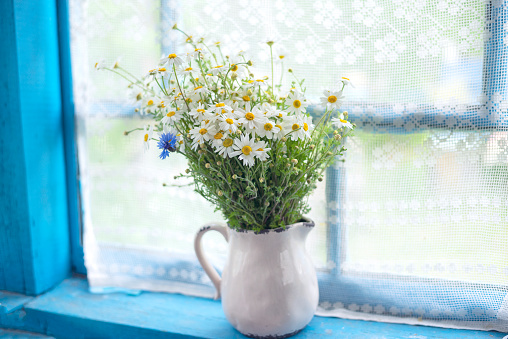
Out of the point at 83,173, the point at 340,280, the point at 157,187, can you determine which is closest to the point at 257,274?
the point at 340,280

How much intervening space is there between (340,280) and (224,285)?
321 millimetres

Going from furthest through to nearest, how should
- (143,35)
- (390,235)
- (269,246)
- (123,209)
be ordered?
(123,209) < (143,35) < (390,235) < (269,246)

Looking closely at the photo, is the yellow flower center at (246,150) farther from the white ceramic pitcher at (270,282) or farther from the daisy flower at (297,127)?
the white ceramic pitcher at (270,282)

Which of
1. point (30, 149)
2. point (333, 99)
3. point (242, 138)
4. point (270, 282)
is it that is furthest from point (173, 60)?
point (30, 149)

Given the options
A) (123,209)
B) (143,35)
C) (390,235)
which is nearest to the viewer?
(390,235)

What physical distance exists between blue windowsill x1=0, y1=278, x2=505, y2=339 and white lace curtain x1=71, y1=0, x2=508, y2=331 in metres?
0.04

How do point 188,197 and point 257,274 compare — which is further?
point 188,197

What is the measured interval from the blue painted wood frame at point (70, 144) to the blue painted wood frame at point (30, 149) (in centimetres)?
2

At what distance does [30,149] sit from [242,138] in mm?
725

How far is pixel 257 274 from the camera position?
0.92m

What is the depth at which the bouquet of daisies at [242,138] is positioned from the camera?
77 centimetres

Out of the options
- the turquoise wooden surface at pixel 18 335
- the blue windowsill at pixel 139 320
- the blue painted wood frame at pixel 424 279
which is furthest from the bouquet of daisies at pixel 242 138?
the turquoise wooden surface at pixel 18 335

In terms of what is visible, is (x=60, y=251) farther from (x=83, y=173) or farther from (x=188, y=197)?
(x=188, y=197)

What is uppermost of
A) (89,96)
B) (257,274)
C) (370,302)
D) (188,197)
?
(89,96)
